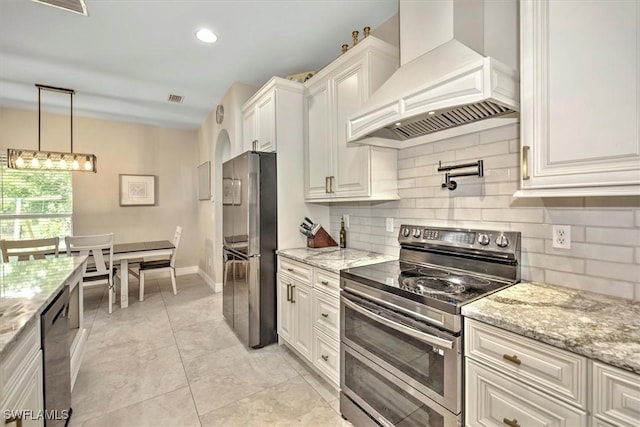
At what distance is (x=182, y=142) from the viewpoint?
5621 mm

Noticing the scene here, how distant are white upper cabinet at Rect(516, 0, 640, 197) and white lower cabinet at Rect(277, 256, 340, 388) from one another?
1.28 metres

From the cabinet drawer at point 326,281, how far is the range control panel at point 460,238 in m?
0.58

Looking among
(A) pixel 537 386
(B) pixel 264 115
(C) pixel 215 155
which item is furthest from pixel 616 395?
(C) pixel 215 155

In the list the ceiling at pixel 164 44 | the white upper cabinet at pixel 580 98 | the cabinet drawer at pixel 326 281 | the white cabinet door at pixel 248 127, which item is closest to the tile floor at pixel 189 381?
the cabinet drawer at pixel 326 281

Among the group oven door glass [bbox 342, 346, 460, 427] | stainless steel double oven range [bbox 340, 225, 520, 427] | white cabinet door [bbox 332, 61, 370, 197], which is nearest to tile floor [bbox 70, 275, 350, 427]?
oven door glass [bbox 342, 346, 460, 427]

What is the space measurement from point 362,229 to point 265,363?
4.61 ft

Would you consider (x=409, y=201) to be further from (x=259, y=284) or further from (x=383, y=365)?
(x=259, y=284)

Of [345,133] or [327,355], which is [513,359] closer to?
[327,355]

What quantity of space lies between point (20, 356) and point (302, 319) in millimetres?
1604

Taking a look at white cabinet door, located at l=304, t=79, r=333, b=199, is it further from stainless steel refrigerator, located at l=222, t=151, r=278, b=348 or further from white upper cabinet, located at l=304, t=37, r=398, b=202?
stainless steel refrigerator, located at l=222, t=151, r=278, b=348

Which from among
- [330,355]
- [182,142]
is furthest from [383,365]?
[182,142]

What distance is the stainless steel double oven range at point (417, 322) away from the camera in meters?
1.26

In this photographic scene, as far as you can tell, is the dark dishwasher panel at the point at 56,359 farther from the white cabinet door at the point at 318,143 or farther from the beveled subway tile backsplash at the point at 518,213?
the beveled subway tile backsplash at the point at 518,213

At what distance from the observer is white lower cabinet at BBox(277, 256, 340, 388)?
1960mm
